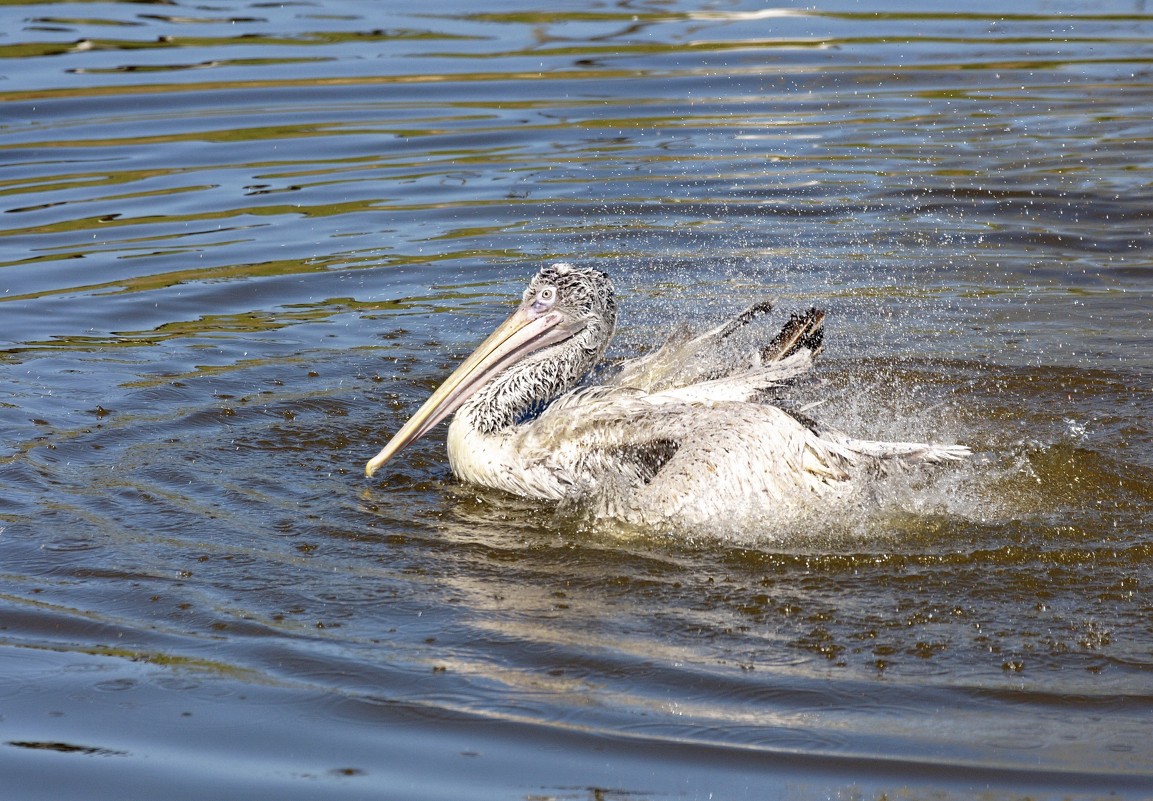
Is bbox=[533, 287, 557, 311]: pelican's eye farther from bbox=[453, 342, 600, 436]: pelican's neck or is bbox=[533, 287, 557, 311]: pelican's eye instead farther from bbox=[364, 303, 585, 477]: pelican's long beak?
bbox=[453, 342, 600, 436]: pelican's neck

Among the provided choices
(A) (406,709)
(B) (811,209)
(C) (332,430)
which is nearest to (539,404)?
(C) (332,430)

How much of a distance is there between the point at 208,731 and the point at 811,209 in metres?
6.70

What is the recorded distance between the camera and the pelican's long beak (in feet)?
20.9

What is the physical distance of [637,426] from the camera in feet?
19.3

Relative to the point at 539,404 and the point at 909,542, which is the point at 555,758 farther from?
the point at 539,404

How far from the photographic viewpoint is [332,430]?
6.77m

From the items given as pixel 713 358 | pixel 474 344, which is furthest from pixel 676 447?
pixel 474 344

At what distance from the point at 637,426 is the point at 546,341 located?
Answer: 88cm

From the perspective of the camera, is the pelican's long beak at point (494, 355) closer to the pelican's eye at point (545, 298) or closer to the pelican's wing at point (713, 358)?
the pelican's eye at point (545, 298)

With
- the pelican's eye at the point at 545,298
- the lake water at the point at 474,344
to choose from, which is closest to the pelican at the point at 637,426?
the pelican's eye at the point at 545,298

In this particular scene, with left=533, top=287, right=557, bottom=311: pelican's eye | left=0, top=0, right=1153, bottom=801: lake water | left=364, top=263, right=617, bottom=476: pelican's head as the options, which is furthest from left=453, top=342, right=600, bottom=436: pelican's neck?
left=0, top=0, right=1153, bottom=801: lake water

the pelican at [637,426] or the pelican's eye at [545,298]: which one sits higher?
the pelican's eye at [545,298]

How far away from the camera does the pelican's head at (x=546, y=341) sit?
6.48 meters

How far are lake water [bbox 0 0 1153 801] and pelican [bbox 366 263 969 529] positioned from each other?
0.50 ft
